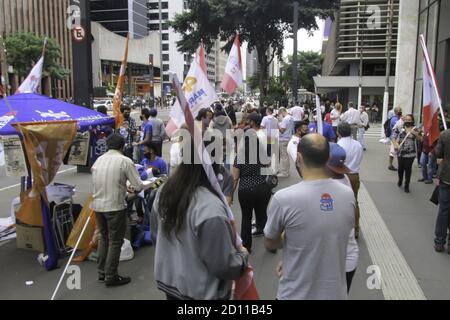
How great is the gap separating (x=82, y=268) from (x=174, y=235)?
3.52m

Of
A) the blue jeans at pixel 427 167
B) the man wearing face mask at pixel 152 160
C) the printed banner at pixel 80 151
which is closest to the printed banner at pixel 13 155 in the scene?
the printed banner at pixel 80 151

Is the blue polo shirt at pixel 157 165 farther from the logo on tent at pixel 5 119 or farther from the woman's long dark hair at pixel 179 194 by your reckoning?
the woman's long dark hair at pixel 179 194

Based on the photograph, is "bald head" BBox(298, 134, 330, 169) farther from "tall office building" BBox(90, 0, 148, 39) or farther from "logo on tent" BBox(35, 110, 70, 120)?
"tall office building" BBox(90, 0, 148, 39)

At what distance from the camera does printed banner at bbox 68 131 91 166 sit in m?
7.33

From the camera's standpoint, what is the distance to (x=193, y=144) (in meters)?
2.67

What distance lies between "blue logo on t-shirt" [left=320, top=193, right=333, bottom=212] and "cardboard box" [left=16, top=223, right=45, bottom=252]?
4.61 metres

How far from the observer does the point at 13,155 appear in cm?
565

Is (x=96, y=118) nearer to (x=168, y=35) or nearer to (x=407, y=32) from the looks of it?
(x=407, y=32)

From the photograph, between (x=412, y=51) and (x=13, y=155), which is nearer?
(x=13, y=155)

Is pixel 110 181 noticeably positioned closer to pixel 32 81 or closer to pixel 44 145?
pixel 44 145

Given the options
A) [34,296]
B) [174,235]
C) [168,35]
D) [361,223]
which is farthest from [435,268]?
[168,35]

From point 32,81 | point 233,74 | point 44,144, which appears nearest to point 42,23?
point 233,74

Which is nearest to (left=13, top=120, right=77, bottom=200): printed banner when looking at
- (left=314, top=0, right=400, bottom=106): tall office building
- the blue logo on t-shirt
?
the blue logo on t-shirt

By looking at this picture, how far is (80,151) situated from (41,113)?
1316mm
